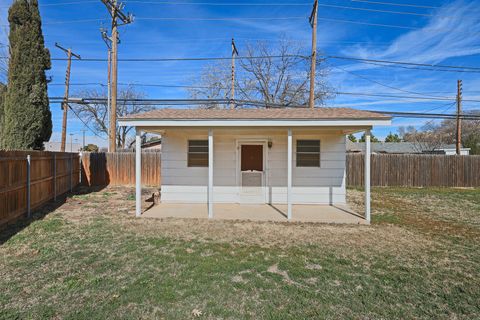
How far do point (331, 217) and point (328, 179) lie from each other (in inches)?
74.5

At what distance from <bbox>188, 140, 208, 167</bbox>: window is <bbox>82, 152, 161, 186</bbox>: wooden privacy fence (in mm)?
5527

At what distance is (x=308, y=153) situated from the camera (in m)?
8.55

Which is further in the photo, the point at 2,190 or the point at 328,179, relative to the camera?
the point at 328,179

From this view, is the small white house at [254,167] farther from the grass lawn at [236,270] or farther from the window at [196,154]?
the grass lawn at [236,270]

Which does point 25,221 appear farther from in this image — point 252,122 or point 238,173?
point 252,122

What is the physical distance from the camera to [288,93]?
22594 millimetres

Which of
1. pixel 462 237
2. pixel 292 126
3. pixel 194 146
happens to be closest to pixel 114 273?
pixel 292 126

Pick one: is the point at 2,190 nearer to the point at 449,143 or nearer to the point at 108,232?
the point at 108,232

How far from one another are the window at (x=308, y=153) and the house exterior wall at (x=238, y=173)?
0.13 m

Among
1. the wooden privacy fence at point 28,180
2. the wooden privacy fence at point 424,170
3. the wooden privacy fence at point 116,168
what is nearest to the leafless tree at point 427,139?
the wooden privacy fence at point 424,170

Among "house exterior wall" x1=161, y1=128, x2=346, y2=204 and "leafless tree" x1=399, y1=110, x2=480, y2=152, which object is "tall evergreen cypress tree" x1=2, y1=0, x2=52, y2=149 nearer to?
"house exterior wall" x1=161, y1=128, x2=346, y2=204

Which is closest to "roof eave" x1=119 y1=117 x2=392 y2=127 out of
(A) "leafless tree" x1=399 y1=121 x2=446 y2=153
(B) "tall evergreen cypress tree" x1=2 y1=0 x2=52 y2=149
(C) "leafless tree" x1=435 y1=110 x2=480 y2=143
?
(B) "tall evergreen cypress tree" x1=2 y1=0 x2=52 y2=149

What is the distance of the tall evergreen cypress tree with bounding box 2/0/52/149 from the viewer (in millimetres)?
9109

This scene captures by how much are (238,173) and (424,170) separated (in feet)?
35.0
